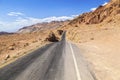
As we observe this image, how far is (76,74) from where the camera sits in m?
14.3

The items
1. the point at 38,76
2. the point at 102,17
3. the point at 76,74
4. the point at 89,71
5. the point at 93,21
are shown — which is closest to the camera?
the point at 38,76

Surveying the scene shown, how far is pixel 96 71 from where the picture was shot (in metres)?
15.5

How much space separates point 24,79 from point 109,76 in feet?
16.7

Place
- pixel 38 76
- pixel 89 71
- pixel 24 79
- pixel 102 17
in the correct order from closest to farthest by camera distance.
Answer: pixel 24 79 < pixel 38 76 < pixel 89 71 < pixel 102 17

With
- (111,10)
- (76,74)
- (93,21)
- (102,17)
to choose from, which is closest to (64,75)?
(76,74)

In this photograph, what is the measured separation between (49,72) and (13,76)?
2.43 m

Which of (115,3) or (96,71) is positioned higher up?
(115,3)

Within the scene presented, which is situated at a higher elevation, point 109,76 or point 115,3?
point 115,3

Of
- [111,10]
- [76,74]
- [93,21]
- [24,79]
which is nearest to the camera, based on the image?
[24,79]

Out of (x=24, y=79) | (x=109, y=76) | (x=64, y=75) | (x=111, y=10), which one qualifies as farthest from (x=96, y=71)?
(x=111, y=10)

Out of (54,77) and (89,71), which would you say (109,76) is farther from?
(54,77)

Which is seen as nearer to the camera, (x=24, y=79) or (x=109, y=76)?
(x=24, y=79)

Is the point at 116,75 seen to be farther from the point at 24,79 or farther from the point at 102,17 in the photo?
the point at 102,17

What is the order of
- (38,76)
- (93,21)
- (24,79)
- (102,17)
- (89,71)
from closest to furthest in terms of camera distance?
(24,79) → (38,76) → (89,71) → (102,17) → (93,21)
